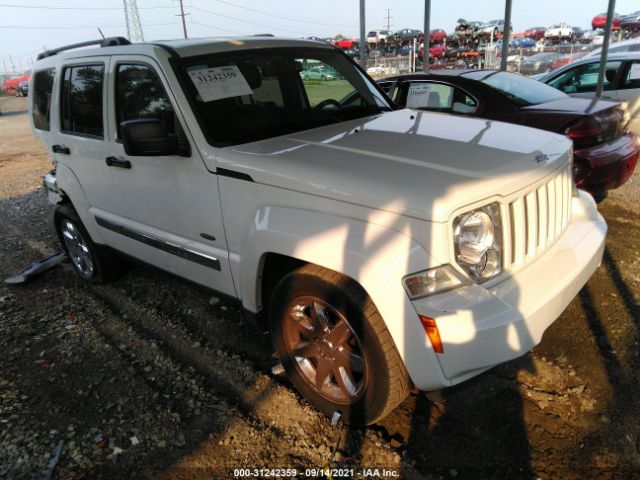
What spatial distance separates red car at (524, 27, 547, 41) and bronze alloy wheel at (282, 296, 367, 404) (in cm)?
4652

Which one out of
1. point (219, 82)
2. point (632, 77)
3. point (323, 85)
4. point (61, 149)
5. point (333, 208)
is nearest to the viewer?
point (333, 208)

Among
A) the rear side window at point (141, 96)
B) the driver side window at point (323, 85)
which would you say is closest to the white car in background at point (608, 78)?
the driver side window at point (323, 85)

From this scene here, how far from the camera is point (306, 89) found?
3637 mm

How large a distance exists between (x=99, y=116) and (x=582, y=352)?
3.58m

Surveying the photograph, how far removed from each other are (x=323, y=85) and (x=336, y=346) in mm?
2204

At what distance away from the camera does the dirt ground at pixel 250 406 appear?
2.37m

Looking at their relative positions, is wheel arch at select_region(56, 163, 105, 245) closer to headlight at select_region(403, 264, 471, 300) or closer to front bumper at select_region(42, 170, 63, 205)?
front bumper at select_region(42, 170, 63, 205)

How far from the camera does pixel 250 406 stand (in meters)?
2.79

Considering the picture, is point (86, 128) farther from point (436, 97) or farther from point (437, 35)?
point (437, 35)

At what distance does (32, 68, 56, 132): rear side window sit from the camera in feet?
13.7

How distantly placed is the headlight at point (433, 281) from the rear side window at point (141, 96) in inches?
69.1

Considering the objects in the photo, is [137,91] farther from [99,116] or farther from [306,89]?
[306,89]

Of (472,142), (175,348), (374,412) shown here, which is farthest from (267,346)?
(472,142)

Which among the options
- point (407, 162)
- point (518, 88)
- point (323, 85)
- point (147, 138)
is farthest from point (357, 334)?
point (518, 88)
